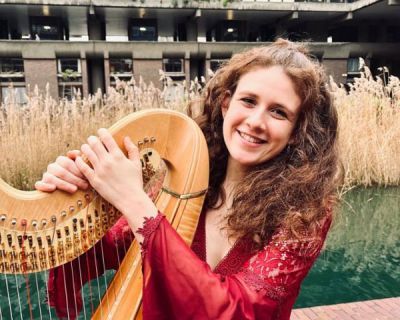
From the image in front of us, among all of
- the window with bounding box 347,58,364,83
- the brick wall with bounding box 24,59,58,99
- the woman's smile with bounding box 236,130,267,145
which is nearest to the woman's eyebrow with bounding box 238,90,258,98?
the woman's smile with bounding box 236,130,267,145

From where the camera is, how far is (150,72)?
18688 mm

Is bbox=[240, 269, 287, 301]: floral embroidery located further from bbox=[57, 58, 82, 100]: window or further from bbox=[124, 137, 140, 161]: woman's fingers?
bbox=[57, 58, 82, 100]: window

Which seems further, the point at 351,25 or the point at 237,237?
the point at 351,25

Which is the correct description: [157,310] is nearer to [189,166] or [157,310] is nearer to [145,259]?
[145,259]

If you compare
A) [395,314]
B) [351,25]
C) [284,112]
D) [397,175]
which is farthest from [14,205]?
[351,25]

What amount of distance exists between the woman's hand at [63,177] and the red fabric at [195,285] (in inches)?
6.9

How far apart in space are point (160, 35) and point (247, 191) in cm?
2053

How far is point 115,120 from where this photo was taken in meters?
5.72

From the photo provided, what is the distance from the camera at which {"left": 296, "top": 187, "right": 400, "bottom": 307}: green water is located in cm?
339

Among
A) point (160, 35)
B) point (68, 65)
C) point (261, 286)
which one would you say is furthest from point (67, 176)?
point (160, 35)

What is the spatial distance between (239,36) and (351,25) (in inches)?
241

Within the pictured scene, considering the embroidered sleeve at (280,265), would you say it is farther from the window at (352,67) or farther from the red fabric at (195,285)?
the window at (352,67)

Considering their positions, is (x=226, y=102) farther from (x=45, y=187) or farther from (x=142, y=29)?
(x=142, y=29)

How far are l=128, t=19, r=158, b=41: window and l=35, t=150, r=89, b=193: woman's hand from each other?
20.5 meters
